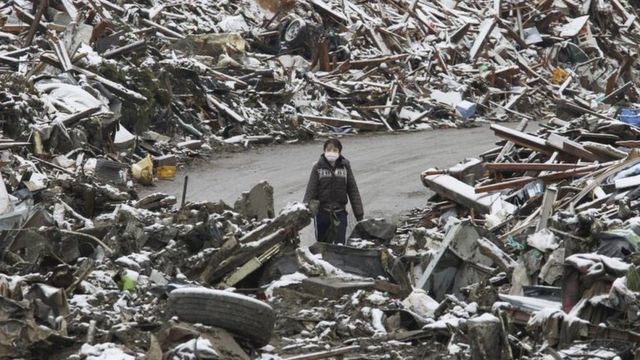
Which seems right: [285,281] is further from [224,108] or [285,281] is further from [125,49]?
[224,108]

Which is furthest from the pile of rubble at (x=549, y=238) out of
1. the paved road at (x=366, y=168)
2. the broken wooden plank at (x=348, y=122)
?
the broken wooden plank at (x=348, y=122)

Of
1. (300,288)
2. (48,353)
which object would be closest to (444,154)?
(300,288)

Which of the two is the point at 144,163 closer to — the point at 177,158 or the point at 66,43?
the point at 177,158

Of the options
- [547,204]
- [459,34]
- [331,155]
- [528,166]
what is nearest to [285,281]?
[331,155]

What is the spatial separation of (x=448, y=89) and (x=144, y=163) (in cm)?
1138

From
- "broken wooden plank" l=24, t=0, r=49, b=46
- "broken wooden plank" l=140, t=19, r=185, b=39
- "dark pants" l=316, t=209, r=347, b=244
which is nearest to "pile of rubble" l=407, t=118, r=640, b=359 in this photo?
"dark pants" l=316, t=209, r=347, b=244

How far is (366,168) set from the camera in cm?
1858

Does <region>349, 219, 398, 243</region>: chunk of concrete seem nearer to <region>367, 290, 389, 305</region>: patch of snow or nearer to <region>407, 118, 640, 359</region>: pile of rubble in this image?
<region>407, 118, 640, 359</region>: pile of rubble

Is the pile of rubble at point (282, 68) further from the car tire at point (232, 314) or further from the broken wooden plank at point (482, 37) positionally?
the car tire at point (232, 314)

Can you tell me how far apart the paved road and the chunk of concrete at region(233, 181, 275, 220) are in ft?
2.76

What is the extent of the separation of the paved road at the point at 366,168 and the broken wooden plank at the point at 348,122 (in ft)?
1.52

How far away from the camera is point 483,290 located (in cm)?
900

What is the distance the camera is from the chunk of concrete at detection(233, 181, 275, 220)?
12102 mm

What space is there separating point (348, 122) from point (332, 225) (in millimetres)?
10914
